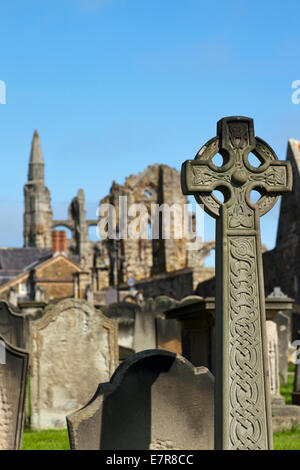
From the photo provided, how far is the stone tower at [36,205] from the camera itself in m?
61.2

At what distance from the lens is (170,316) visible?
11.1 metres

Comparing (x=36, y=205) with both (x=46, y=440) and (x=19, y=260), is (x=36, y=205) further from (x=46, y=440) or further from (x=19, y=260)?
(x=46, y=440)

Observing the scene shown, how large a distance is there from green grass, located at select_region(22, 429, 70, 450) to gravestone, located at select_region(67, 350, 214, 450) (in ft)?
9.55

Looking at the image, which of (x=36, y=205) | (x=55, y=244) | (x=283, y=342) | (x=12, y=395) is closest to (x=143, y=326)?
(x=283, y=342)

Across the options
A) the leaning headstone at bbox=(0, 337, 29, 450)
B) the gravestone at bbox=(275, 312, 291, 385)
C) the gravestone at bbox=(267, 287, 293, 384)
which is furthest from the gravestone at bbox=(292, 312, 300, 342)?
the leaning headstone at bbox=(0, 337, 29, 450)

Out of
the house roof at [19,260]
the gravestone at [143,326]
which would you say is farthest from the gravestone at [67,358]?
the house roof at [19,260]

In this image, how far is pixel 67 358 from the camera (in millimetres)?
10273

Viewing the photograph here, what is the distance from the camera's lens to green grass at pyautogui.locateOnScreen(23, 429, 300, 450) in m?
8.00

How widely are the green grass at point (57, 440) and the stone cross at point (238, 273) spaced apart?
280 cm

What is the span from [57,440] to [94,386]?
1.35m

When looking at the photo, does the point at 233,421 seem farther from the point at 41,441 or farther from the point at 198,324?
the point at 198,324

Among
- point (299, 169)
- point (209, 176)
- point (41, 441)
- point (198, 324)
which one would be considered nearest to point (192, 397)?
point (209, 176)

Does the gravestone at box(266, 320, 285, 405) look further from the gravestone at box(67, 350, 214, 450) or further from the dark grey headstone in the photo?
the gravestone at box(67, 350, 214, 450)
